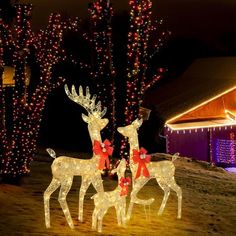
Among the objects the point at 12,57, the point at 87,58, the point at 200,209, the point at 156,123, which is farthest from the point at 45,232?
the point at 87,58

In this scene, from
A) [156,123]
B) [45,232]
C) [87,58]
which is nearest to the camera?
[45,232]

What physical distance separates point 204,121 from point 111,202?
15.1m

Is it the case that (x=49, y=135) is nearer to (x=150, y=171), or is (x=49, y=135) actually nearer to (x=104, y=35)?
(x=104, y=35)

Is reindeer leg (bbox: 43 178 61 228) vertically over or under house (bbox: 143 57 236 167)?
under

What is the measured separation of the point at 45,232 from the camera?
8.47 metres

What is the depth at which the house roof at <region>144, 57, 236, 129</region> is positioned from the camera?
23.0 meters

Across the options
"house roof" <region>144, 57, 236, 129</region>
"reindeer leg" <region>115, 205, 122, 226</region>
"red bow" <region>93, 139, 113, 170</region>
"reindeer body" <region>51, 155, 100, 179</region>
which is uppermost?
"house roof" <region>144, 57, 236, 129</region>

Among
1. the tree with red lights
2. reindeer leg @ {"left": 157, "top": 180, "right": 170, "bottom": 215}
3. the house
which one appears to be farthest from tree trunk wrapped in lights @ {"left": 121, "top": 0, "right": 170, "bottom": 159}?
the house

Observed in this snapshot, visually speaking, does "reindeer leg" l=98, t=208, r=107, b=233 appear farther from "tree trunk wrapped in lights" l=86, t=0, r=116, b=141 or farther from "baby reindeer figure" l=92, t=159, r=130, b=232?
"tree trunk wrapped in lights" l=86, t=0, r=116, b=141

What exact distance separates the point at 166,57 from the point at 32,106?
99.2 ft

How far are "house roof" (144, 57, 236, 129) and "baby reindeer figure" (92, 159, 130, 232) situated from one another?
13.4 m

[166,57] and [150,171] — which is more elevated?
[166,57]

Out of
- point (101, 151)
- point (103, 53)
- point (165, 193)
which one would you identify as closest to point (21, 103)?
point (103, 53)

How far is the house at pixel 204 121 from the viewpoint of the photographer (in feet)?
74.3
